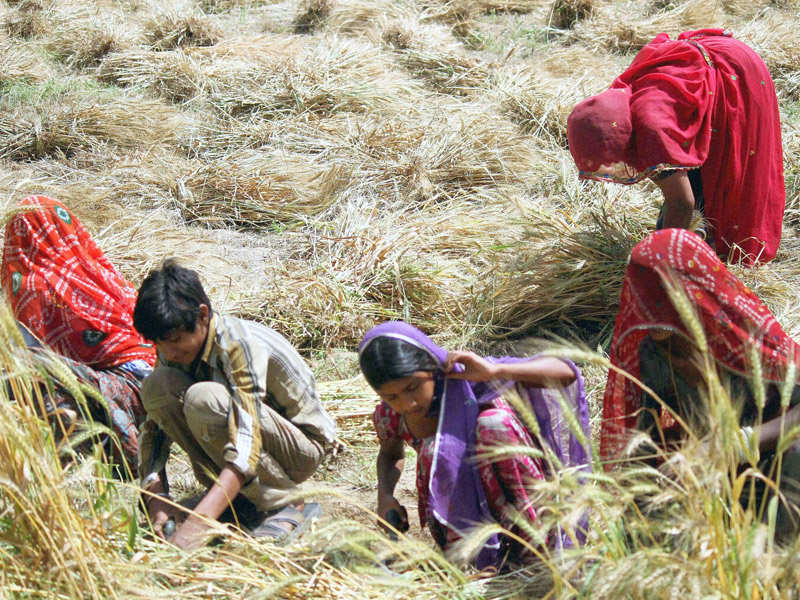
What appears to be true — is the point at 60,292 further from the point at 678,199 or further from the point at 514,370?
the point at 678,199

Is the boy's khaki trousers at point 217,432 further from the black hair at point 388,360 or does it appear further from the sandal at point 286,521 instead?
the black hair at point 388,360

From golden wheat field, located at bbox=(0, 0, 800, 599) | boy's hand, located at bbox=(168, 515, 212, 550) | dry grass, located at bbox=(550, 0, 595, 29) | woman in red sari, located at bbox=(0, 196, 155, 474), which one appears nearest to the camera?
golden wheat field, located at bbox=(0, 0, 800, 599)

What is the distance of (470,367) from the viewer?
2104 millimetres

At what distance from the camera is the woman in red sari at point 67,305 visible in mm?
3029

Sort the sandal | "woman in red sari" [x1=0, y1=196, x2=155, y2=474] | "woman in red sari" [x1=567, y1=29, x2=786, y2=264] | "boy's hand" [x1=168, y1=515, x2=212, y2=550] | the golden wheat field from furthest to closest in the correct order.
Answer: "woman in red sari" [x1=567, y1=29, x2=786, y2=264]
"woman in red sari" [x1=0, y1=196, x2=155, y2=474]
the sandal
"boy's hand" [x1=168, y1=515, x2=212, y2=550]
the golden wheat field

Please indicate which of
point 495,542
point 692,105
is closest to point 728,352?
point 495,542

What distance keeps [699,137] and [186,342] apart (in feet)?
6.80

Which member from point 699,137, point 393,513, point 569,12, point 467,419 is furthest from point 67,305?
point 569,12

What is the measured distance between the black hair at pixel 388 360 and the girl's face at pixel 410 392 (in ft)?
0.05

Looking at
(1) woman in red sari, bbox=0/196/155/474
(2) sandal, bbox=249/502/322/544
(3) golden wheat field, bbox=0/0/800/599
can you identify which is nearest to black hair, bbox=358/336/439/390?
(3) golden wheat field, bbox=0/0/800/599

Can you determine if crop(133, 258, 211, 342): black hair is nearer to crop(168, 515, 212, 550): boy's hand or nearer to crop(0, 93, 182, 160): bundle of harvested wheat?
crop(168, 515, 212, 550): boy's hand

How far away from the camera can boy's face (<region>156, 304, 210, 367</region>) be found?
2.37 metres

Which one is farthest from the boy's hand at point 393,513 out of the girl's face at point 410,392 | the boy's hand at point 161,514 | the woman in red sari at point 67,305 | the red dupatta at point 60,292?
the red dupatta at point 60,292

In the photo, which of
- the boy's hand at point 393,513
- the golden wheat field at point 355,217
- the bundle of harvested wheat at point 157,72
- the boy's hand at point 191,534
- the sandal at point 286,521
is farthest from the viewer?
the bundle of harvested wheat at point 157,72
